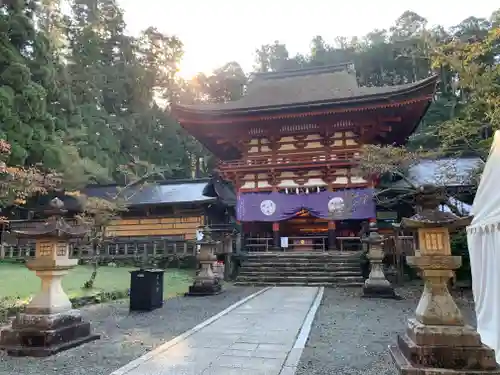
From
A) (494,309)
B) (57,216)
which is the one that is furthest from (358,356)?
(57,216)

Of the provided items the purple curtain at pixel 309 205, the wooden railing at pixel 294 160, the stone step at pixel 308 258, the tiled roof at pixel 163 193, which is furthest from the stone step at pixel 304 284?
the tiled roof at pixel 163 193

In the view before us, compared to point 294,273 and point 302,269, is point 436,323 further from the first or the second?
point 302,269

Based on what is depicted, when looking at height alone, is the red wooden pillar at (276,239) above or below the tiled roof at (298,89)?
below

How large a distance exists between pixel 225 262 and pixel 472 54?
10994 millimetres

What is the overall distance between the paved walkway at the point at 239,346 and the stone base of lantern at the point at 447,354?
→ 1.49 meters

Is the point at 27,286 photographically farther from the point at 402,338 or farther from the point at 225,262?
the point at 402,338

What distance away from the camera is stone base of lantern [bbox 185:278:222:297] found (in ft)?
37.6

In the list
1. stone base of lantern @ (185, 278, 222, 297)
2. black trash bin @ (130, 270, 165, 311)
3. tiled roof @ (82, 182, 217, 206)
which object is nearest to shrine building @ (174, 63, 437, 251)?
tiled roof @ (82, 182, 217, 206)

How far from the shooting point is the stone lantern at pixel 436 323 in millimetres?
4355

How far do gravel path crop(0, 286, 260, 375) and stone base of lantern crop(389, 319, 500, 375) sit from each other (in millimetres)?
3732

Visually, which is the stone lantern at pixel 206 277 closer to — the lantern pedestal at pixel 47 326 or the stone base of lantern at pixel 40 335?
the lantern pedestal at pixel 47 326

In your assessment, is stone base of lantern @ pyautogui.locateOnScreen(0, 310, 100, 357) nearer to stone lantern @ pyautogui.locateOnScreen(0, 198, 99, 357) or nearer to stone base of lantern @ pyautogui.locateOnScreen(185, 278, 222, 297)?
stone lantern @ pyautogui.locateOnScreen(0, 198, 99, 357)

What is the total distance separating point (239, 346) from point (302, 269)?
8.67 metres

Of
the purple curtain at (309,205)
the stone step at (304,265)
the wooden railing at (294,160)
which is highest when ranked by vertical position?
the wooden railing at (294,160)
